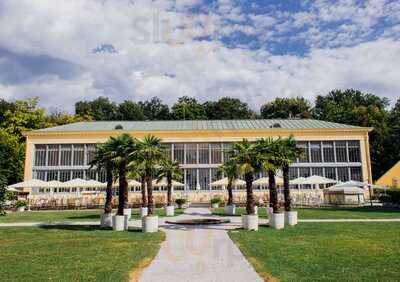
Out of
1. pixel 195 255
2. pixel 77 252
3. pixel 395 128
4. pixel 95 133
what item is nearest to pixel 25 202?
pixel 95 133

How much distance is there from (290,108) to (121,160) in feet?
196

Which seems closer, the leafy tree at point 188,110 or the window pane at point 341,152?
the window pane at point 341,152

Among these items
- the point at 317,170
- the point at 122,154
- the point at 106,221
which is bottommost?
the point at 106,221

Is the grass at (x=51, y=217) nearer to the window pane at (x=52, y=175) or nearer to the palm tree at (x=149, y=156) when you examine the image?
the palm tree at (x=149, y=156)

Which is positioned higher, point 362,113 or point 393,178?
point 362,113

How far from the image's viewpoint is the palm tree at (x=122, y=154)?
802 inches

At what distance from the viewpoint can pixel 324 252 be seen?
12477 millimetres

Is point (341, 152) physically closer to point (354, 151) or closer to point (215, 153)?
point (354, 151)

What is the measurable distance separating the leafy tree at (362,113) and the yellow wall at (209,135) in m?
13.9

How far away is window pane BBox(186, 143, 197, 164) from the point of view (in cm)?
5142

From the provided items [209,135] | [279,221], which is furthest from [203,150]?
[279,221]

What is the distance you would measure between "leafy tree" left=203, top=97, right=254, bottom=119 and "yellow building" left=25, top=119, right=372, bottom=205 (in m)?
26.6

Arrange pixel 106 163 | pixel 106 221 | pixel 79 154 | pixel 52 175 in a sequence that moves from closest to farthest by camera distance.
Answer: pixel 106 221 < pixel 106 163 < pixel 52 175 < pixel 79 154

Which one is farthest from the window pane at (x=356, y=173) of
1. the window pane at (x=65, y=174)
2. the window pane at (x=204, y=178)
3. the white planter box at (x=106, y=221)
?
the white planter box at (x=106, y=221)
